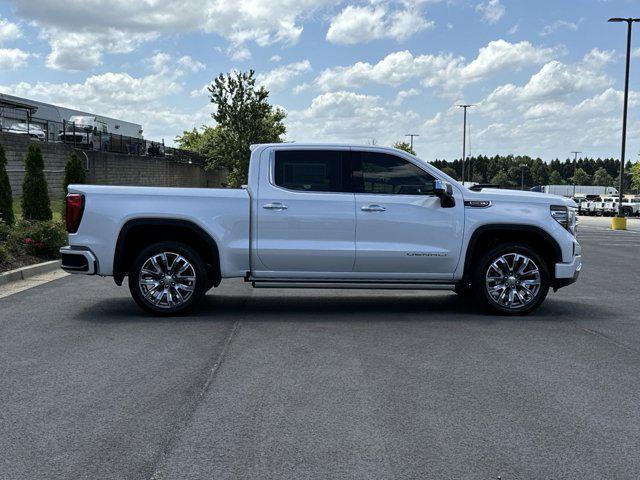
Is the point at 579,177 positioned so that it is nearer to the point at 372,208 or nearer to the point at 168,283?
the point at 372,208

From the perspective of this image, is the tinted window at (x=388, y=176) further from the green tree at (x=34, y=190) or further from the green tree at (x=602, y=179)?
the green tree at (x=602, y=179)

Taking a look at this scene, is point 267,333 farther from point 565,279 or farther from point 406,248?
point 565,279

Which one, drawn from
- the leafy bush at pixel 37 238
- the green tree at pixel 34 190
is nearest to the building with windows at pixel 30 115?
the green tree at pixel 34 190

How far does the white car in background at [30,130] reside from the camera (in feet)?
90.9

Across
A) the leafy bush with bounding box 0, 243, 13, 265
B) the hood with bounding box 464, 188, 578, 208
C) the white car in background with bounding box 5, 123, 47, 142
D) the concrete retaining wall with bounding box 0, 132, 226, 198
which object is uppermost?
the white car in background with bounding box 5, 123, 47, 142

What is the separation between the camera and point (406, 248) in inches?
316

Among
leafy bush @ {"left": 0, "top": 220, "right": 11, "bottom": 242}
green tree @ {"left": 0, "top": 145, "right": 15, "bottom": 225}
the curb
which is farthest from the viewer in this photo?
green tree @ {"left": 0, "top": 145, "right": 15, "bottom": 225}

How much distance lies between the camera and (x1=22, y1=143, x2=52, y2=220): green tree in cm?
1487

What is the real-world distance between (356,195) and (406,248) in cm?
86

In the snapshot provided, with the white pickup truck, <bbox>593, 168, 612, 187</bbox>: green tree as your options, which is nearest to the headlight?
the white pickup truck

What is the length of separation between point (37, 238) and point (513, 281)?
891 centimetres

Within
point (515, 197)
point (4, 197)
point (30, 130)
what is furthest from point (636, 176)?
point (515, 197)

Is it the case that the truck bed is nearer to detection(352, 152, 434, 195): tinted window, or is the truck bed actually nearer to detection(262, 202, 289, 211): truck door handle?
detection(262, 202, 289, 211): truck door handle

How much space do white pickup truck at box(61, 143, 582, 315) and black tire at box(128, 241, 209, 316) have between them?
0.01 metres
